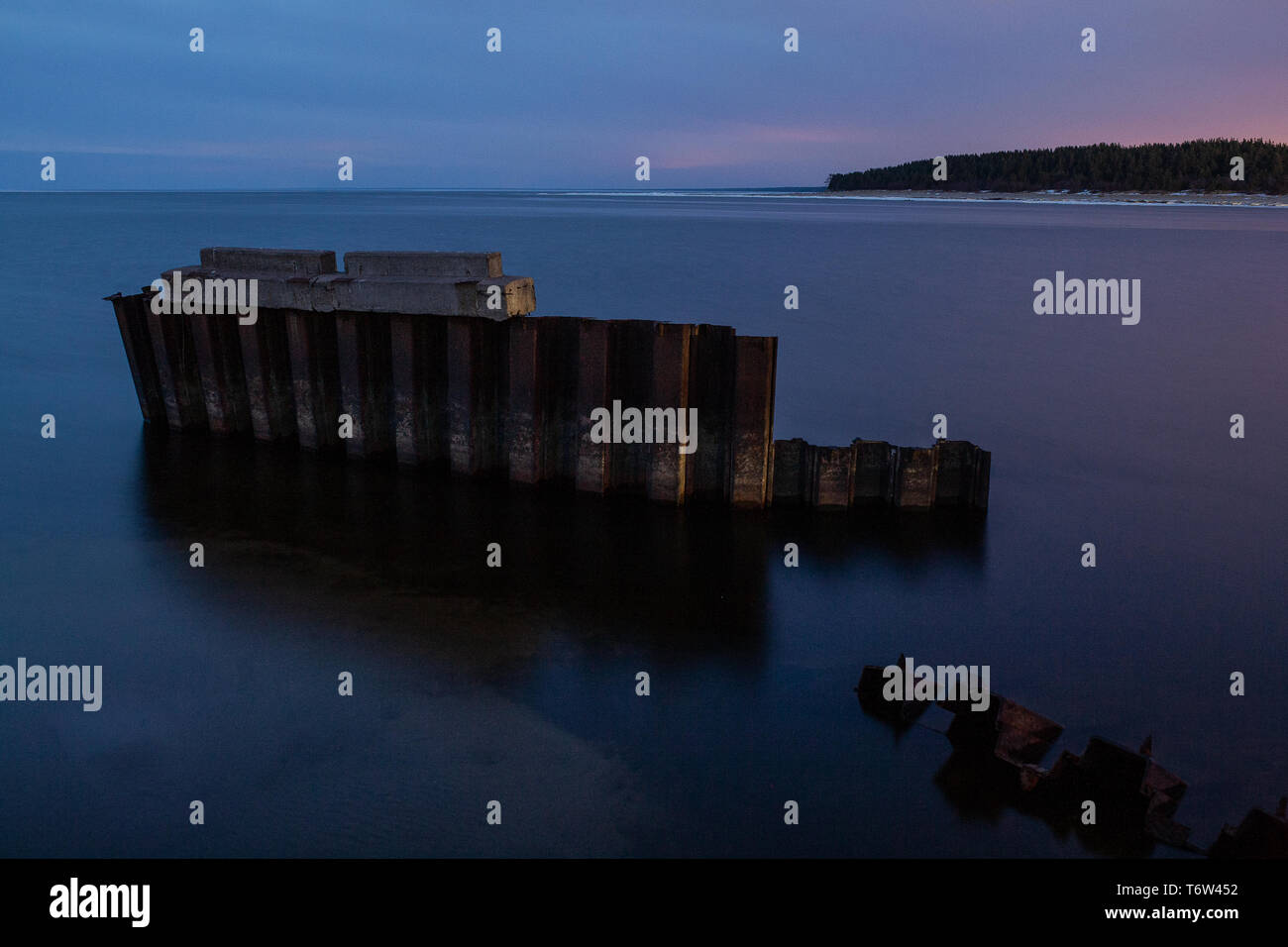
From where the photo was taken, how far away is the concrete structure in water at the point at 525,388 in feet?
38.7

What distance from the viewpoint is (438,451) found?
13.4 metres

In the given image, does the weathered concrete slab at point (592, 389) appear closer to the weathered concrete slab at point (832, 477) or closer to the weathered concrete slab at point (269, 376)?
the weathered concrete slab at point (832, 477)

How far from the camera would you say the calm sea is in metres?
6.86

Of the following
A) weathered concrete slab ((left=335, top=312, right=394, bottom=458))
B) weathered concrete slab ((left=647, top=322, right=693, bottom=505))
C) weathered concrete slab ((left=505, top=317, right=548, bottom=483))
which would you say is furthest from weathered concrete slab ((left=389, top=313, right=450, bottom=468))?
weathered concrete slab ((left=647, top=322, right=693, bottom=505))

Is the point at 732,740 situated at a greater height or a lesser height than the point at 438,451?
lesser

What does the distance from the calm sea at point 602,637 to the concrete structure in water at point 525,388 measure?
502mm

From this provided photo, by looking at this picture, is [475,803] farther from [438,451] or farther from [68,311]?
[68,311]

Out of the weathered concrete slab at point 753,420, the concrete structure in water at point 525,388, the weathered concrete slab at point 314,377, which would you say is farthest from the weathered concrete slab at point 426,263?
the weathered concrete slab at point 753,420

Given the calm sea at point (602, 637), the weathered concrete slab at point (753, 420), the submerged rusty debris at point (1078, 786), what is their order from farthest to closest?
the weathered concrete slab at point (753, 420), the calm sea at point (602, 637), the submerged rusty debris at point (1078, 786)
